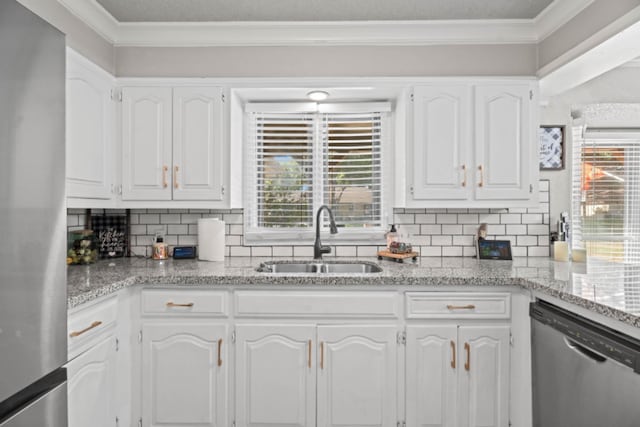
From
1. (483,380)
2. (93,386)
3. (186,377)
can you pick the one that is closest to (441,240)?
(483,380)

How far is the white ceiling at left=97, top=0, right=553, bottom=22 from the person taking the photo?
2184mm

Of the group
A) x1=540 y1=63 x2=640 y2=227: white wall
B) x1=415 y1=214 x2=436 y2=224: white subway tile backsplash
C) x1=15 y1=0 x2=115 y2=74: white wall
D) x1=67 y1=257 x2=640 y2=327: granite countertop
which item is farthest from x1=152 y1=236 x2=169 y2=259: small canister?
x1=540 y1=63 x2=640 y2=227: white wall

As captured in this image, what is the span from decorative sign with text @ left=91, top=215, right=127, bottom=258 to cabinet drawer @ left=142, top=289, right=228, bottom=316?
77 centimetres

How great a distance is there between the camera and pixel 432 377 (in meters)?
1.96

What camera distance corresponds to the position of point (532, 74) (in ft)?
7.97

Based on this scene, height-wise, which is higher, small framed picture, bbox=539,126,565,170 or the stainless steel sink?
small framed picture, bbox=539,126,565,170

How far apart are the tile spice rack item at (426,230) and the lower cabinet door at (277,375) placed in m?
0.82

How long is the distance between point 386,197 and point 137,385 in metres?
1.92

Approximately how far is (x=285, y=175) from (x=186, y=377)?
1.47 metres

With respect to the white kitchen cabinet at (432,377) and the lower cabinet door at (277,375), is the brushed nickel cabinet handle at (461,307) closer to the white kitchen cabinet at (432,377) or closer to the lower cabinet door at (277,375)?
the white kitchen cabinet at (432,377)

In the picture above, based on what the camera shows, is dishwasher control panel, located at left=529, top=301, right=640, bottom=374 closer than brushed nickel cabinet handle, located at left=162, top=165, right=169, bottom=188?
Yes

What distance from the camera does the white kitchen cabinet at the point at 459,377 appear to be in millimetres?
1954

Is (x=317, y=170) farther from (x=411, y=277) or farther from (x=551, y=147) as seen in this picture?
(x=551, y=147)

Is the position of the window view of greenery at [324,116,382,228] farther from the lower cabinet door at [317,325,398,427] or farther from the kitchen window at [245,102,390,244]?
the lower cabinet door at [317,325,398,427]
